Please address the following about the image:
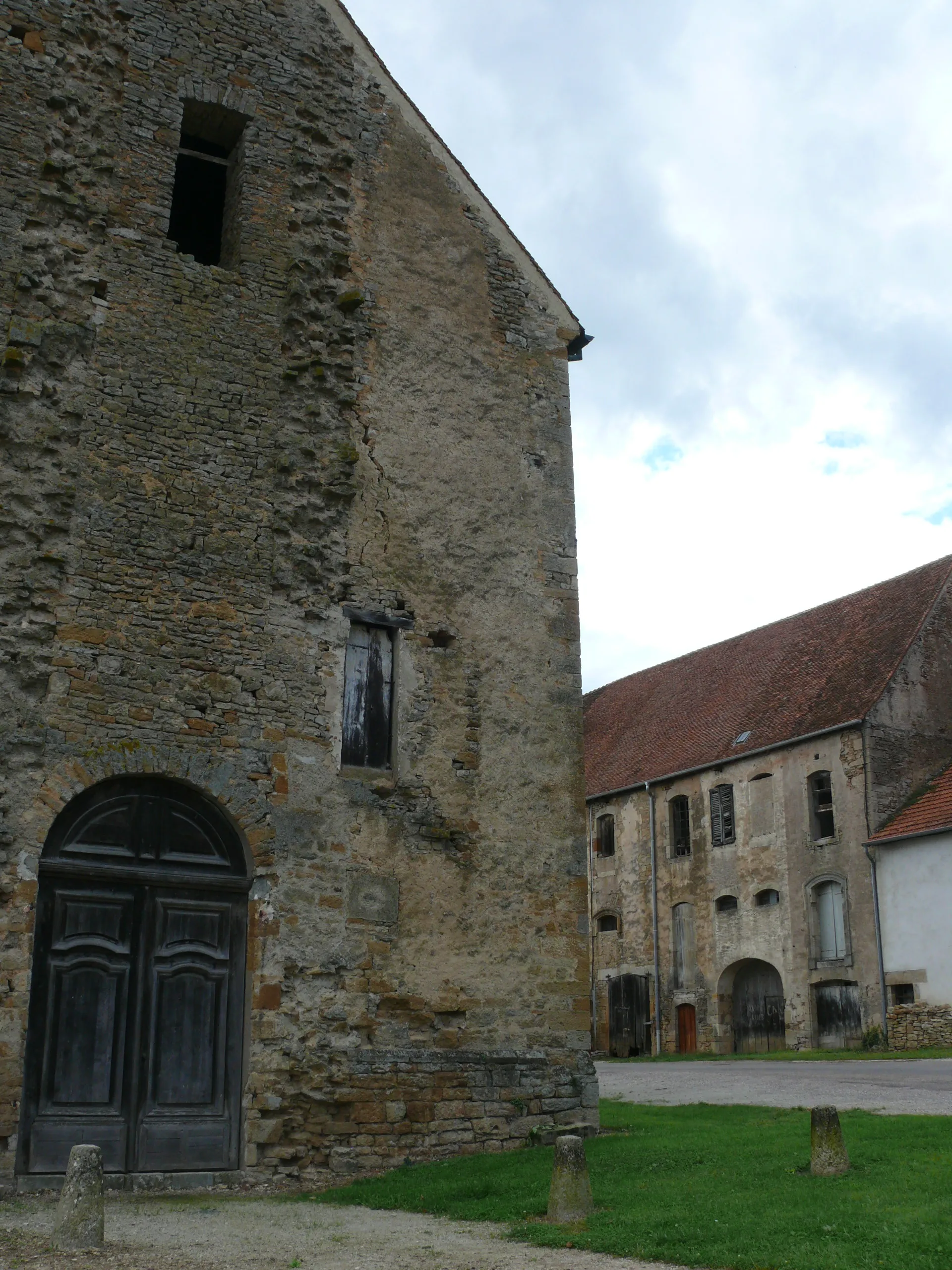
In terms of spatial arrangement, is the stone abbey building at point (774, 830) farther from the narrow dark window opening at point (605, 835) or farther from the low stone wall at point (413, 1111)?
the low stone wall at point (413, 1111)

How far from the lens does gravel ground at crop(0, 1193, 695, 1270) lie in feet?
20.4

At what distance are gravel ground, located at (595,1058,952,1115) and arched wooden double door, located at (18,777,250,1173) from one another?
5.49m

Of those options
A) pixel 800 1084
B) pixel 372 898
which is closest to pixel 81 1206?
pixel 372 898

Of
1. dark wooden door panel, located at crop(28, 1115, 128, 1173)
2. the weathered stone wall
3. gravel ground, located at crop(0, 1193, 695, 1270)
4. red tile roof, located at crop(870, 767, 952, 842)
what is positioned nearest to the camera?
gravel ground, located at crop(0, 1193, 695, 1270)

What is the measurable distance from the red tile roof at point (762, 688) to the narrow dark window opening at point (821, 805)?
1125 mm

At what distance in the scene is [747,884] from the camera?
2836 centimetres

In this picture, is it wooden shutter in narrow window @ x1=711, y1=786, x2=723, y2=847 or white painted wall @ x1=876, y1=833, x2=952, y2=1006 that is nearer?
white painted wall @ x1=876, y1=833, x2=952, y2=1006

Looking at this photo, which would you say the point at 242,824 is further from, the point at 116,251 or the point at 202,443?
the point at 116,251

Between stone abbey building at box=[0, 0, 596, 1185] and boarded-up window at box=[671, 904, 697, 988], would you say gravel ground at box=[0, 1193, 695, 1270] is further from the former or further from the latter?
boarded-up window at box=[671, 904, 697, 988]

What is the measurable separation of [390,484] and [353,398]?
950 mm

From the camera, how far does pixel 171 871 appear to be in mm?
10242

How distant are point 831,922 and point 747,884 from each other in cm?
243

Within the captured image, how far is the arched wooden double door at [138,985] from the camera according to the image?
31.0 ft

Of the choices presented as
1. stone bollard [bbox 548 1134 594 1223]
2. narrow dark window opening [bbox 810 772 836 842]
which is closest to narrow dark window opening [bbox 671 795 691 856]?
narrow dark window opening [bbox 810 772 836 842]
